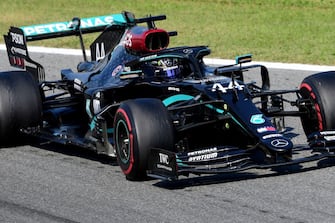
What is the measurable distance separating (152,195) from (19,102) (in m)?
2.37

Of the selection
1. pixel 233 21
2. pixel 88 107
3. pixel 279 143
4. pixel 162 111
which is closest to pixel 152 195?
pixel 162 111

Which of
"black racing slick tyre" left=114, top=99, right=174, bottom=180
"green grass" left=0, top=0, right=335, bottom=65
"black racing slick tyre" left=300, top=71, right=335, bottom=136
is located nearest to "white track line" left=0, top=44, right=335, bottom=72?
"green grass" left=0, top=0, right=335, bottom=65

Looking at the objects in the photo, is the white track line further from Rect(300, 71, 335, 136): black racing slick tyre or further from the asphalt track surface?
the asphalt track surface

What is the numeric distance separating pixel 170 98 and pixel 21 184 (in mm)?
1646

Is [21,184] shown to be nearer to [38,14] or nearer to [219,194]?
[219,194]

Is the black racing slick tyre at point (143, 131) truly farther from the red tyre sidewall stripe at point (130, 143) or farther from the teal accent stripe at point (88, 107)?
the teal accent stripe at point (88, 107)

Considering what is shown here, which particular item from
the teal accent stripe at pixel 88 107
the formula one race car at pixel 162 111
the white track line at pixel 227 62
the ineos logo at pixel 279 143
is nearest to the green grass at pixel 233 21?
the white track line at pixel 227 62

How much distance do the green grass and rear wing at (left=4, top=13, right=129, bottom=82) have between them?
533 centimetres

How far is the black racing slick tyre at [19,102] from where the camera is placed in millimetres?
9430

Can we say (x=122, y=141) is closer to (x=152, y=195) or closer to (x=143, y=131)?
(x=143, y=131)

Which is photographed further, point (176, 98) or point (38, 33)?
point (38, 33)

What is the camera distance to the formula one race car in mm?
7836

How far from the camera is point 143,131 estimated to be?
25.5 ft

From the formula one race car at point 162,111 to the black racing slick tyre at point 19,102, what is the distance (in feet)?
→ 0.03
